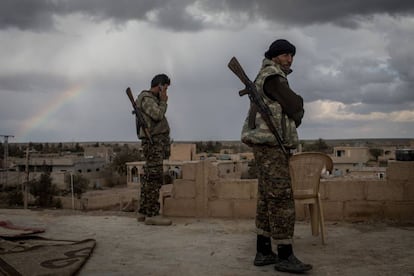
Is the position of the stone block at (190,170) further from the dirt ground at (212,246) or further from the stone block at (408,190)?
the stone block at (408,190)

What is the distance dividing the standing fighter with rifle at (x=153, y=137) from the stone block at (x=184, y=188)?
0.61 meters

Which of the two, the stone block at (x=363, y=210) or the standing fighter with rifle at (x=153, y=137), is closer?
the stone block at (x=363, y=210)

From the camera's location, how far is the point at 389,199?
6.74m

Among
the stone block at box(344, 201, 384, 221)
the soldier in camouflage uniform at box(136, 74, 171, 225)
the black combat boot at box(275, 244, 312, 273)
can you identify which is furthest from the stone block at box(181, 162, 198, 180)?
the black combat boot at box(275, 244, 312, 273)

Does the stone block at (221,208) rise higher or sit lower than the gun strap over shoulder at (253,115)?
lower

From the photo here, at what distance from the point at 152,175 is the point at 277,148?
3045 millimetres

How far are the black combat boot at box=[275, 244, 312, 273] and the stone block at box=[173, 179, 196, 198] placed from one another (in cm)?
340

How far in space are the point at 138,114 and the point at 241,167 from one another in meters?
31.5

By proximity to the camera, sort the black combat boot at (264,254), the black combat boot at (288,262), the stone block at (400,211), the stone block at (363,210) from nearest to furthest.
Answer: the black combat boot at (288,262) < the black combat boot at (264,254) < the stone block at (400,211) < the stone block at (363,210)

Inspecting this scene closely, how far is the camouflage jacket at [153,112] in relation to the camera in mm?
6816

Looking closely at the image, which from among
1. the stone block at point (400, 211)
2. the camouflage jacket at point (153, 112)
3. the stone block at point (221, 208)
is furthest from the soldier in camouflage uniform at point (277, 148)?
the stone block at point (400, 211)

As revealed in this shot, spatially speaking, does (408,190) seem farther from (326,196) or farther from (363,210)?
(326,196)

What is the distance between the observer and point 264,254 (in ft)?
14.3

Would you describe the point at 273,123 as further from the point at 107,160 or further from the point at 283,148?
the point at 107,160
